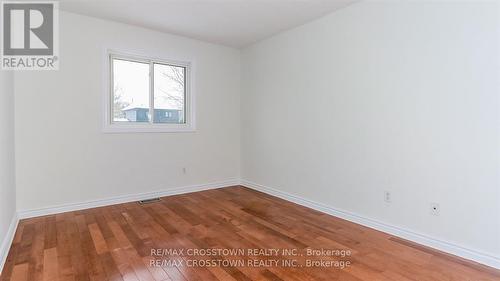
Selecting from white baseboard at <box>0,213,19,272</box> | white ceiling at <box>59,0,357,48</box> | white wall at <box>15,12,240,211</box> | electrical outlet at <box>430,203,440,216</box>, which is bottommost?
white baseboard at <box>0,213,19,272</box>

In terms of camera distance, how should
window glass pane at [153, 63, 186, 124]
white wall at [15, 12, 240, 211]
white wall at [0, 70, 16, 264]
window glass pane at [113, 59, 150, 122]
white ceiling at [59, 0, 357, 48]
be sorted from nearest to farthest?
white wall at [0, 70, 16, 264] < white ceiling at [59, 0, 357, 48] < white wall at [15, 12, 240, 211] < window glass pane at [113, 59, 150, 122] < window glass pane at [153, 63, 186, 124]

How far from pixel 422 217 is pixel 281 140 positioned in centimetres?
206

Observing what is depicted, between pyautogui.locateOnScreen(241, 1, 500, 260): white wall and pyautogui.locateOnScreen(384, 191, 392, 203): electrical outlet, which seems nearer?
pyautogui.locateOnScreen(241, 1, 500, 260): white wall

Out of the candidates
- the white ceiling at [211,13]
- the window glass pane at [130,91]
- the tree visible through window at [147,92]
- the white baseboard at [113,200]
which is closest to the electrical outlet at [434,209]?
the white ceiling at [211,13]

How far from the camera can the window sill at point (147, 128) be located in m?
3.58

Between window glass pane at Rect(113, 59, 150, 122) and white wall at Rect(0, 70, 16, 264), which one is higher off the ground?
window glass pane at Rect(113, 59, 150, 122)

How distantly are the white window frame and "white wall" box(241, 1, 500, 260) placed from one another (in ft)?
4.87

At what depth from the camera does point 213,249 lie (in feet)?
7.61

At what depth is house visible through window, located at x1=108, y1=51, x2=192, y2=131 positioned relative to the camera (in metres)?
3.71

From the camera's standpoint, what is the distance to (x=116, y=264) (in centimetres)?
205

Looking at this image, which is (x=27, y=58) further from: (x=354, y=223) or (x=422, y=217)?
(x=422, y=217)

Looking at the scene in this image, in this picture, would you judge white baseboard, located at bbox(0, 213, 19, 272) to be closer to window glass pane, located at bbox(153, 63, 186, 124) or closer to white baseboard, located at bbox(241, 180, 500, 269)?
window glass pane, located at bbox(153, 63, 186, 124)

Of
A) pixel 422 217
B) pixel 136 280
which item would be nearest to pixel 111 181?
pixel 136 280

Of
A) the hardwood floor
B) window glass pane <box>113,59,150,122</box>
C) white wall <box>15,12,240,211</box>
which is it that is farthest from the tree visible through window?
the hardwood floor
